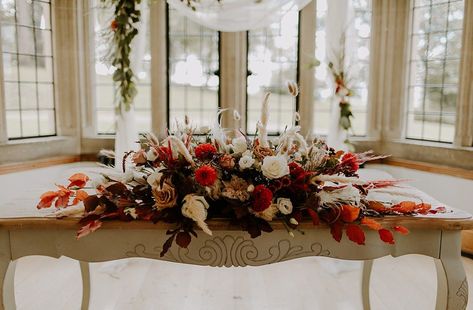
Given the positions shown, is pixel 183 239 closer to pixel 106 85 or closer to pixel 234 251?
pixel 234 251

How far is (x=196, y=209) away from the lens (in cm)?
152

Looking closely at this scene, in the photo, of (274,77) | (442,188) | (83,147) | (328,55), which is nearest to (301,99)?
(274,77)

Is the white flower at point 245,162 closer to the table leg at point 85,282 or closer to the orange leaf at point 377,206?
the orange leaf at point 377,206

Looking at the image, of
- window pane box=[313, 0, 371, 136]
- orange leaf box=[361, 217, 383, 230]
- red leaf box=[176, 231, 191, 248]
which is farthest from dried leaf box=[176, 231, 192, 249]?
window pane box=[313, 0, 371, 136]

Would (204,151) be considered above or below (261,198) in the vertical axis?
above

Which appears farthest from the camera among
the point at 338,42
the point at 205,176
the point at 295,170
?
the point at 338,42

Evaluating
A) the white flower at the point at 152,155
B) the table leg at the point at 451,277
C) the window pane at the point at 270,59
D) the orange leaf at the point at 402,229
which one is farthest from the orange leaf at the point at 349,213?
the window pane at the point at 270,59

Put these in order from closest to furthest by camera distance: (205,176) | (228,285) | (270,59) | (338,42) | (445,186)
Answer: (205,176) < (228,285) < (338,42) < (445,186) < (270,59)

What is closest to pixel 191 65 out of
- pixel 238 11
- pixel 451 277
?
pixel 238 11

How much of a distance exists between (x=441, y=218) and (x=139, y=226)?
1077 millimetres

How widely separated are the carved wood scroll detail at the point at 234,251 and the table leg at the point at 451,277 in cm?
43

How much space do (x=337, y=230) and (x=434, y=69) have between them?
3.44 metres

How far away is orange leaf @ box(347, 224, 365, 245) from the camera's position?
1.54 m

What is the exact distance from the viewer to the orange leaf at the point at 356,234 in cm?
154
